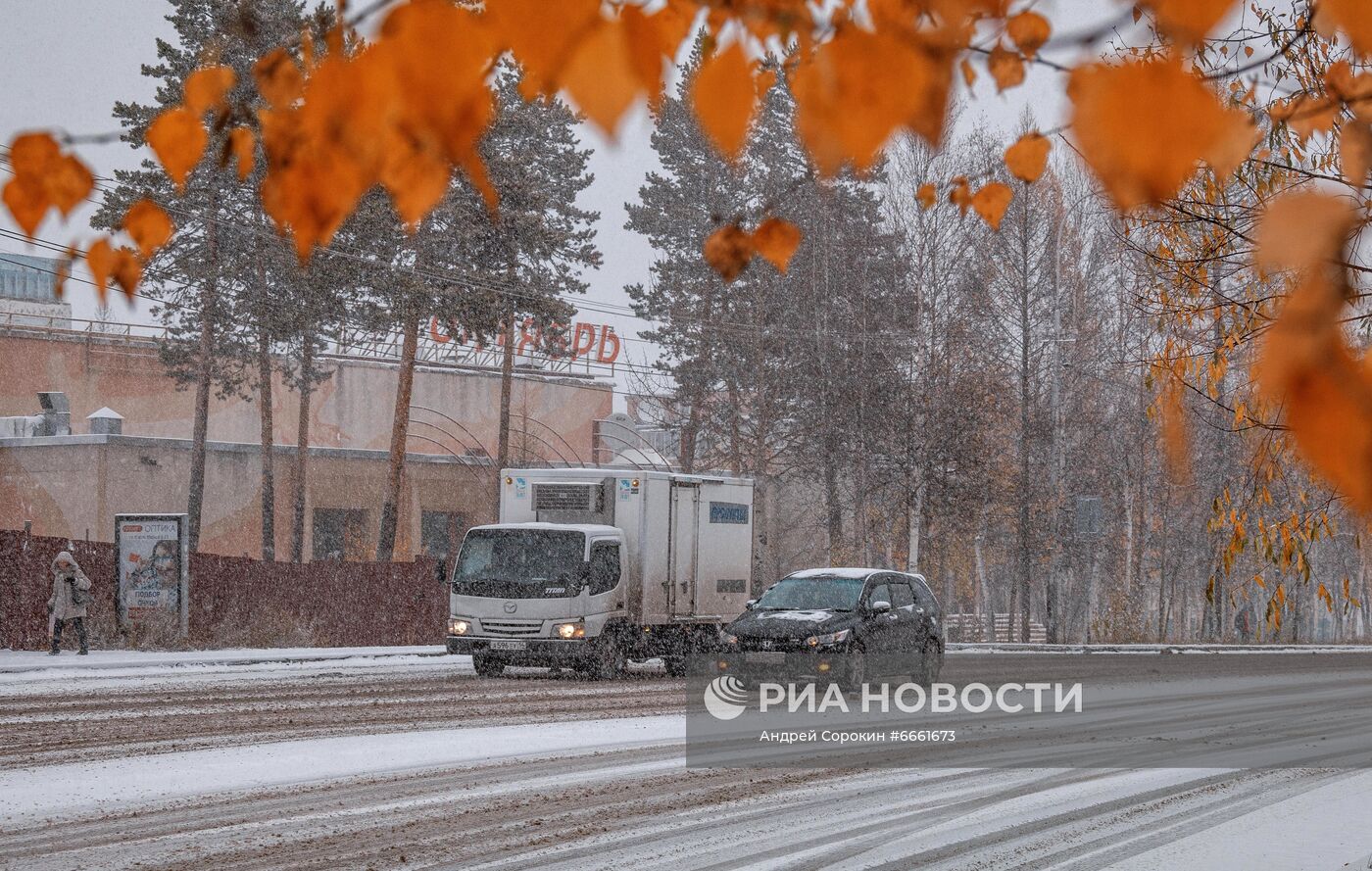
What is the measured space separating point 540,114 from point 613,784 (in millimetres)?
39161

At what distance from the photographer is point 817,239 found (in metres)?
47.8

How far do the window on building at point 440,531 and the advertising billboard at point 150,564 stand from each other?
2265cm

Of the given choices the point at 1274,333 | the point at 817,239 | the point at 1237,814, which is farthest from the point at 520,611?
the point at 817,239

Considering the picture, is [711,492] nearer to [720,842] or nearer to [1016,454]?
[720,842]

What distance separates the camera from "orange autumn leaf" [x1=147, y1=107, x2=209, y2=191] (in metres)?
3.28

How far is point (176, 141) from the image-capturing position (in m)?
3.28

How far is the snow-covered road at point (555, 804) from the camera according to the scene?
8.49 m

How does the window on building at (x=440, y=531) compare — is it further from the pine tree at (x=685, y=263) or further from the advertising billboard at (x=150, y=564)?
the advertising billboard at (x=150, y=564)

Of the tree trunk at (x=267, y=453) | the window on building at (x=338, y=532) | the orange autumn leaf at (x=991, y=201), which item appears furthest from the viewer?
the window on building at (x=338, y=532)

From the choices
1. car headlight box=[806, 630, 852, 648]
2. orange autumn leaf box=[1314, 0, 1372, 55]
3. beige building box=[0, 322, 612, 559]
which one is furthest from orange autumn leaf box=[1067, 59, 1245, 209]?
beige building box=[0, 322, 612, 559]

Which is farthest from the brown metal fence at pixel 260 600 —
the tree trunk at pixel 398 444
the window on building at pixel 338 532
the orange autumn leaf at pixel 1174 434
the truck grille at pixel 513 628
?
the orange autumn leaf at pixel 1174 434

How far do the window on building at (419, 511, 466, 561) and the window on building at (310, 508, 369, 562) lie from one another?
2.23 meters

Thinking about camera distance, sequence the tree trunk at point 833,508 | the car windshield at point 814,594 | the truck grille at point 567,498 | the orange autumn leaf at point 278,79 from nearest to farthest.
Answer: the orange autumn leaf at point 278,79
the car windshield at point 814,594
the truck grille at point 567,498
the tree trunk at point 833,508

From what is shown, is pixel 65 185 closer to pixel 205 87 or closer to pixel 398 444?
pixel 205 87
